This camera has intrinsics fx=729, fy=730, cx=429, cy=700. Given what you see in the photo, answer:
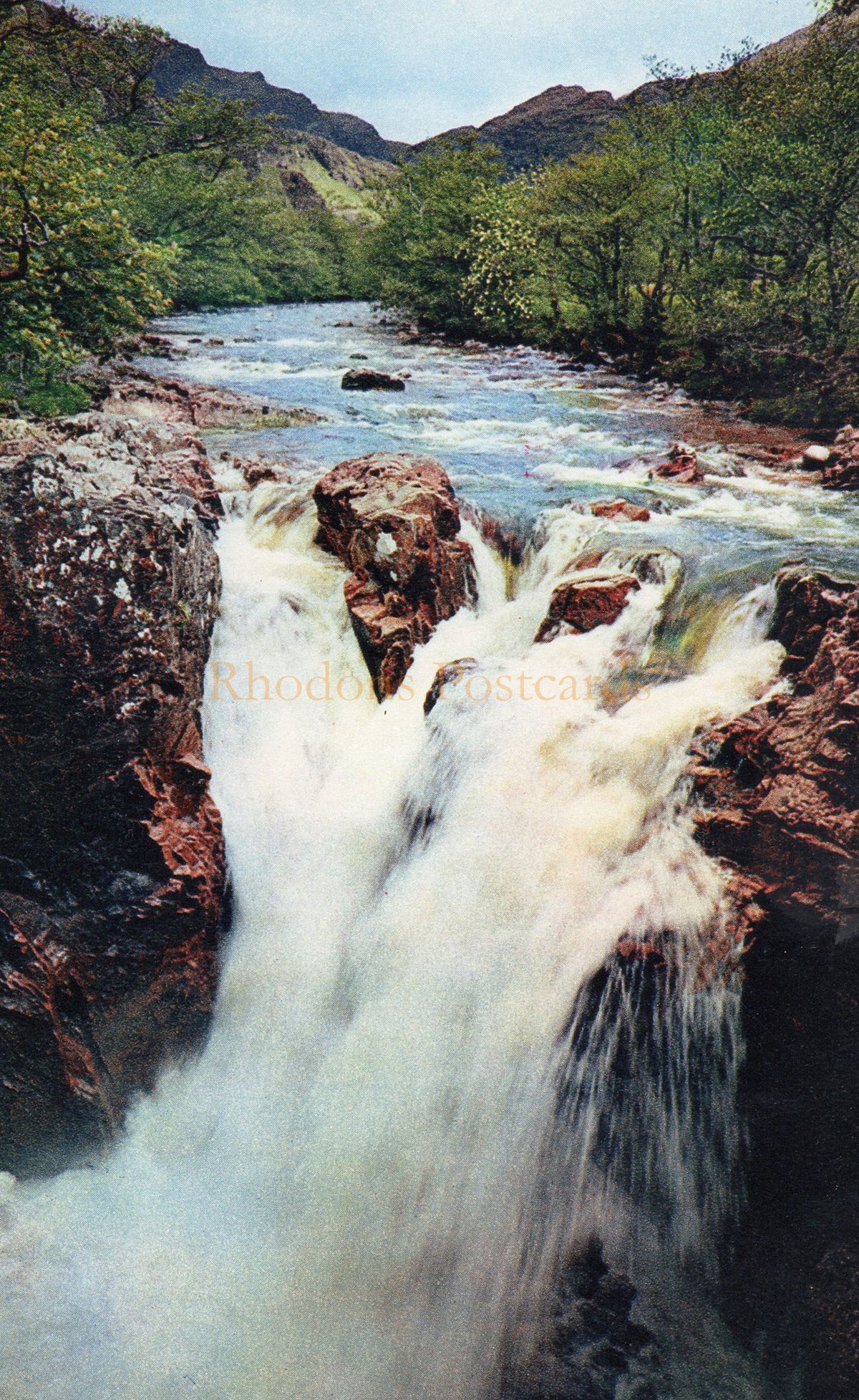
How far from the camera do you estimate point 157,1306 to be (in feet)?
14.1

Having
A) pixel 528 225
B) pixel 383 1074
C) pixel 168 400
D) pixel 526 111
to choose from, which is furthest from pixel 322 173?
pixel 383 1074

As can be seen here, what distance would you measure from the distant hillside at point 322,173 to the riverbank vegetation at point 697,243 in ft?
216

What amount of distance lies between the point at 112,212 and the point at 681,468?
830cm

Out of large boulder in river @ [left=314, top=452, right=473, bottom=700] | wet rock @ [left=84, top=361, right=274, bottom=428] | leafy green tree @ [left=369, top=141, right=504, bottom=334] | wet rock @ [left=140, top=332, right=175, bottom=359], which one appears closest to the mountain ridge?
leafy green tree @ [left=369, top=141, right=504, bottom=334]

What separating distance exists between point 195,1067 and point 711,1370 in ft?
11.7

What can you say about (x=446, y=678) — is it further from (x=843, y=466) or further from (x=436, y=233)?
(x=436, y=233)

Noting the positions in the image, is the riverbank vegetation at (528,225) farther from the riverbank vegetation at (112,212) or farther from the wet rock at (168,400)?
the wet rock at (168,400)

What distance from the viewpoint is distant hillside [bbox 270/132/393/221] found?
87.4 meters

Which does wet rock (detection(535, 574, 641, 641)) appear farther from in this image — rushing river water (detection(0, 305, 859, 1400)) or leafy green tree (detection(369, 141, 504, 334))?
leafy green tree (detection(369, 141, 504, 334))

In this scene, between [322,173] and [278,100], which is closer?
[322,173]

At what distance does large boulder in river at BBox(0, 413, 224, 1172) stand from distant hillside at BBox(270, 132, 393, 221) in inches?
3791

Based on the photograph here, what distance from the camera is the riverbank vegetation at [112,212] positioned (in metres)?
9.16

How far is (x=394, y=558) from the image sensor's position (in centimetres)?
724

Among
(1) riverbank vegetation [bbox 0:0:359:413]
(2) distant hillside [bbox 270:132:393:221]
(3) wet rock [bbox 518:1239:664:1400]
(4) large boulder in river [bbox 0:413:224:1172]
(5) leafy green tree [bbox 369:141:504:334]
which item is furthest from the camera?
(2) distant hillside [bbox 270:132:393:221]
